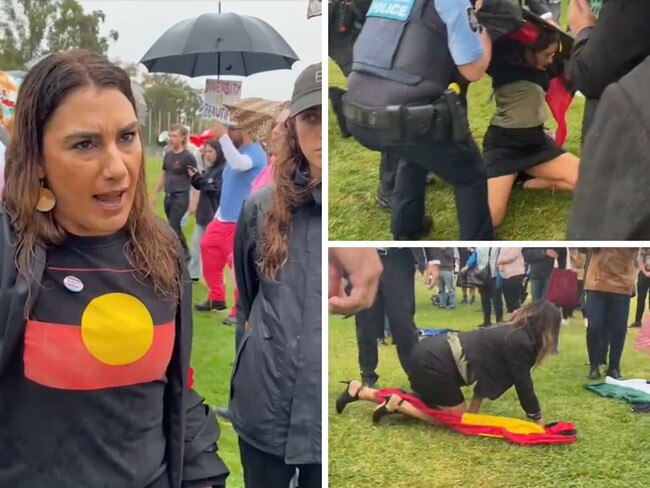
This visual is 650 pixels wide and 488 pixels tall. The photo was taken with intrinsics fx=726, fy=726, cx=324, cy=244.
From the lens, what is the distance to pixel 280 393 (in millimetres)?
2070

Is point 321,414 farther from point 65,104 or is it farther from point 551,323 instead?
point 65,104

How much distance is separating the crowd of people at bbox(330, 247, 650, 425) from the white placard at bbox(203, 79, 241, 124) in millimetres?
685

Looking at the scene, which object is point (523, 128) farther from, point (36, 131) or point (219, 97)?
point (36, 131)

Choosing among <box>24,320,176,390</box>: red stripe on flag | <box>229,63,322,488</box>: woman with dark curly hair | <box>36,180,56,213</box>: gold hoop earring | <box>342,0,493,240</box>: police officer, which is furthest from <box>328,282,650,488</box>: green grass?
<box>36,180,56,213</box>: gold hoop earring

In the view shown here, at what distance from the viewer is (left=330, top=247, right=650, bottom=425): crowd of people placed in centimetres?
223

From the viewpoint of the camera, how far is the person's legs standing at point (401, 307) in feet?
7.53

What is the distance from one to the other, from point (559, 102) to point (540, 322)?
69cm

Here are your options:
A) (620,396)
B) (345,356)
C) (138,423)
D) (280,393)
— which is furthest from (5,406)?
(620,396)

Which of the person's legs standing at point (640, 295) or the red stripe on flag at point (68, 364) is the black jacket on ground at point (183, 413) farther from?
the person's legs standing at point (640, 295)

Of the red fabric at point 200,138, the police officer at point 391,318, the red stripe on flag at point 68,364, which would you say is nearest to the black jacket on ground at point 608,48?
the police officer at point 391,318

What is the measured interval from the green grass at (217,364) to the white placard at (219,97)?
341mm

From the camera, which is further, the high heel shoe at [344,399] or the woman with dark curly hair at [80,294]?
the high heel shoe at [344,399]

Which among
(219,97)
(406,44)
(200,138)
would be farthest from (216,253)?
(406,44)

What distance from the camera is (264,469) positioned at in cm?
214
